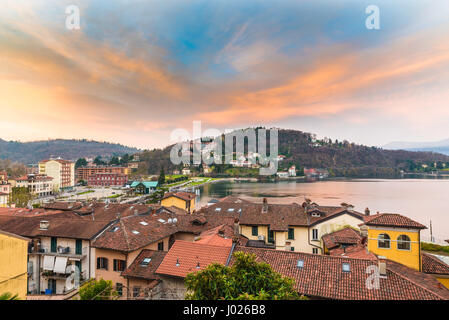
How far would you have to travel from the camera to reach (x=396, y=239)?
7988mm

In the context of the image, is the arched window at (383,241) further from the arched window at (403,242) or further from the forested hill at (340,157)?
the forested hill at (340,157)

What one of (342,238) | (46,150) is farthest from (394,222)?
(46,150)

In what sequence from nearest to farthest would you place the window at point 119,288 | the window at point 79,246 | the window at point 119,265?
the window at point 119,288 < the window at point 119,265 < the window at point 79,246

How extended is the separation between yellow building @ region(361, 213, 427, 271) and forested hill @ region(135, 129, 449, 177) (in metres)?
84.1

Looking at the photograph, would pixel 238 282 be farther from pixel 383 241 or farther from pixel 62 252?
pixel 62 252

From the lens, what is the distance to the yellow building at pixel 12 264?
4.34 m

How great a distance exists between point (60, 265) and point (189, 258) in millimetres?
5857

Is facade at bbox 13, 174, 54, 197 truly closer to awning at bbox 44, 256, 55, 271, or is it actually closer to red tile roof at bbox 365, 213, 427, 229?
awning at bbox 44, 256, 55, 271

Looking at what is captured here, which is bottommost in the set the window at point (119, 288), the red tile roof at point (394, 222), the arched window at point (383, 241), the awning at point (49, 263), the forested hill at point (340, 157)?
the window at point (119, 288)

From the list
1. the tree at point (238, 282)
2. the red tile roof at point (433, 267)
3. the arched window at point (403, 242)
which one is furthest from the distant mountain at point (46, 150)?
the tree at point (238, 282)

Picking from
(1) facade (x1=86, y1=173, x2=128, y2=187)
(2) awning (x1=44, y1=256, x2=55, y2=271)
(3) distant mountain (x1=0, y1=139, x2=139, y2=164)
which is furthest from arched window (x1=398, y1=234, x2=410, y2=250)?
(3) distant mountain (x1=0, y1=139, x2=139, y2=164)

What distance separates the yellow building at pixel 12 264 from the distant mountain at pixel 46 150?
543 feet

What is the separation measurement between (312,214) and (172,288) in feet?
28.1
